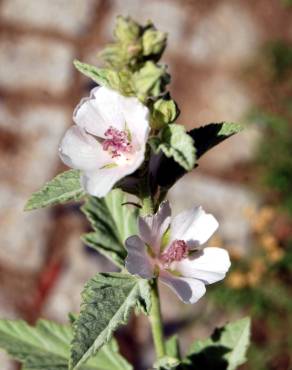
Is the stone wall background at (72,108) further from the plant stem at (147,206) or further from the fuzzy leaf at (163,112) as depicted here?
the fuzzy leaf at (163,112)

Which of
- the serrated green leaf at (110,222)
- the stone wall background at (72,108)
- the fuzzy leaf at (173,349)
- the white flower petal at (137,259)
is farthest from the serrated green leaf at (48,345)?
the stone wall background at (72,108)

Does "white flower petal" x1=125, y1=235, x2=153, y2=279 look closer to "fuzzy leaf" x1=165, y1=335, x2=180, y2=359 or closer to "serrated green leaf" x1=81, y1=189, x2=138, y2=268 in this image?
"serrated green leaf" x1=81, y1=189, x2=138, y2=268

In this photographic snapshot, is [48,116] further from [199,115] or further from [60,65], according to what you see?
[199,115]

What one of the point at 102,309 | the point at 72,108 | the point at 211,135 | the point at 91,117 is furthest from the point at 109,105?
the point at 72,108

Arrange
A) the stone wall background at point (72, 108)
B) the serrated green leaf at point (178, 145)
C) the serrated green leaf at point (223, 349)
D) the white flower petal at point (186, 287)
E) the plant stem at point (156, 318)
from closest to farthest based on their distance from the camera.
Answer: the serrated green leaf at point (178, 145) → the white flower petal at point (186, 287) → the plant stem at point (156, 318) → the serrated green leaf at point (223, 349) → the stone wall background at point (72, 108)

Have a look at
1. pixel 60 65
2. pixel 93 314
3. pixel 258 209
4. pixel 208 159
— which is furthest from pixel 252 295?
pixel 93 314

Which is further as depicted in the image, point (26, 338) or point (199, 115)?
point (199, 115)

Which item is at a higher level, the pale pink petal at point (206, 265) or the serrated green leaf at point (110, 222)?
the serrated green leaf at point (110, 222)
